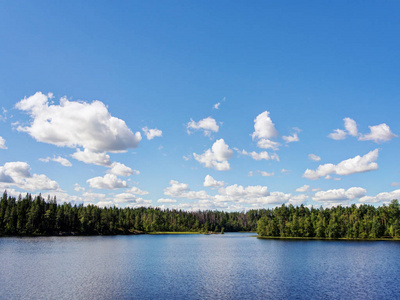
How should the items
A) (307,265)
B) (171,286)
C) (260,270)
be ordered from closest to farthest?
(171,286) → (260,270) → (307,265)

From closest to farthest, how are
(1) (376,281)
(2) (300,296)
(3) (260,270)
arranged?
1. (2) (300,296)
2. (1) (376,281)
3. (3) (260,270)

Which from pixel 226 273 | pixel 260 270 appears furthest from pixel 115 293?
pixel 260 270

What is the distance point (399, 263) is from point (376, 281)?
33.7 m

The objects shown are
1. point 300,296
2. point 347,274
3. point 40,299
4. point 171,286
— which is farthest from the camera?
point 347,274

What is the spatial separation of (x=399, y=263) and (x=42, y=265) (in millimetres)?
101748

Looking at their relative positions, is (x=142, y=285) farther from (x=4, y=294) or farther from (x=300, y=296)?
(x=300, y=296)

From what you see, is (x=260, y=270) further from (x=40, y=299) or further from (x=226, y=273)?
(x=40, y=299)

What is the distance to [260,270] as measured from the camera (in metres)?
77.6

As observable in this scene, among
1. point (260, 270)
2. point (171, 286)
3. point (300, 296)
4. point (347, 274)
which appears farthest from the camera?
point (260, 270)

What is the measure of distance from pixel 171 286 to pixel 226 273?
19901mm

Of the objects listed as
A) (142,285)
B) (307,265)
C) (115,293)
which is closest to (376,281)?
(307,265)

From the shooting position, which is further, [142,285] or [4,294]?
[142,285]

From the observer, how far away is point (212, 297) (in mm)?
50250

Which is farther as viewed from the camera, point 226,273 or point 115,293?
point 226,273
